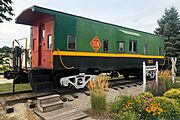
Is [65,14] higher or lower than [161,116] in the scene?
higher

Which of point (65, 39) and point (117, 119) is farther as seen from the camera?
point (65, 39)

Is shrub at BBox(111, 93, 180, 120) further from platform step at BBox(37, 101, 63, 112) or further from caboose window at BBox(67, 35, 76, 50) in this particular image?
caboose window at BBox(67, 35, 76, 50)

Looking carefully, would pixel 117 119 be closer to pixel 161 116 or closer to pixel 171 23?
pixel 161 116

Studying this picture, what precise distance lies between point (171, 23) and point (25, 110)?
67.3 ft

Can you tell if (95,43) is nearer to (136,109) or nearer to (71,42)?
(71,42)

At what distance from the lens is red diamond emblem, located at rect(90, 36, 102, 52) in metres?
9.94

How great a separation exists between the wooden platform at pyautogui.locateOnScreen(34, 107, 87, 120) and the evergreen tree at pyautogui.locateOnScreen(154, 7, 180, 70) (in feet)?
53.6

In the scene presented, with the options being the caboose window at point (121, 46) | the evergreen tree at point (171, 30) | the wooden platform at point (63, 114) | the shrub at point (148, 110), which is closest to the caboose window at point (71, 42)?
the wooden platform at point (63, 114)

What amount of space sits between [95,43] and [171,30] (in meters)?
15.1

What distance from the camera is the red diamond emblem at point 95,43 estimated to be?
9.94m

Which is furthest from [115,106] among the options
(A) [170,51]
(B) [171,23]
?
(B) [171,23]

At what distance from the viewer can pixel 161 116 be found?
4.97 meters

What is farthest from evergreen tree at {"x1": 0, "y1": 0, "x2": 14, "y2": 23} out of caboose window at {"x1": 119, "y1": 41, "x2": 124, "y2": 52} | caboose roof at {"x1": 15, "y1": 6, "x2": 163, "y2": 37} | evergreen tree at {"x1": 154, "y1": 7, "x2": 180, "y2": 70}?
evergreen tree at {"x1": 154, "y1": 7, "x2": 180, "y2": 70}

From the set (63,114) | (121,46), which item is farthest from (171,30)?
(63,114)
